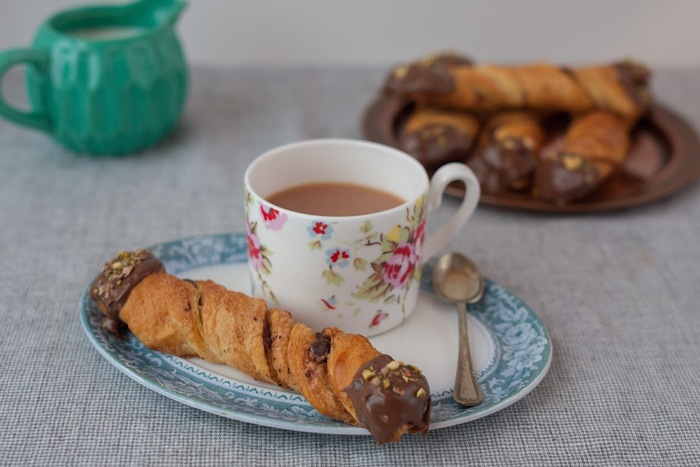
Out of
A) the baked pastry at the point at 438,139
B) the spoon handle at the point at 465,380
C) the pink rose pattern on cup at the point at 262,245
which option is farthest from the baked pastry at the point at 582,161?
the pink rose pattern on cup at the point at 262,245

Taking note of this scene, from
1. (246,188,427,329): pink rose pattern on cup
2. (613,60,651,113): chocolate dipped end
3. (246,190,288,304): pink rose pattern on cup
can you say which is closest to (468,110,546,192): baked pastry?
(613,60,651,113): chocolate dipped end

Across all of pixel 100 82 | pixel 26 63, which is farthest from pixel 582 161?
pixel 26 63

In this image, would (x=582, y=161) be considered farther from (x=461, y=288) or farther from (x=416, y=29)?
(x=416, y=29)

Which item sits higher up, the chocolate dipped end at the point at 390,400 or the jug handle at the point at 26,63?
the chocolate dipped end at the point at 390,400

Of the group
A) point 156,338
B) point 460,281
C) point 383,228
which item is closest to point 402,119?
point 460,281

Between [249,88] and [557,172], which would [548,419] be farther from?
[249,88]

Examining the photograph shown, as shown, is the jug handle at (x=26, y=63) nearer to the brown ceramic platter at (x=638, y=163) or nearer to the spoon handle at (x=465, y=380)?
the brown ceramic platter at (x=638, y=163)
